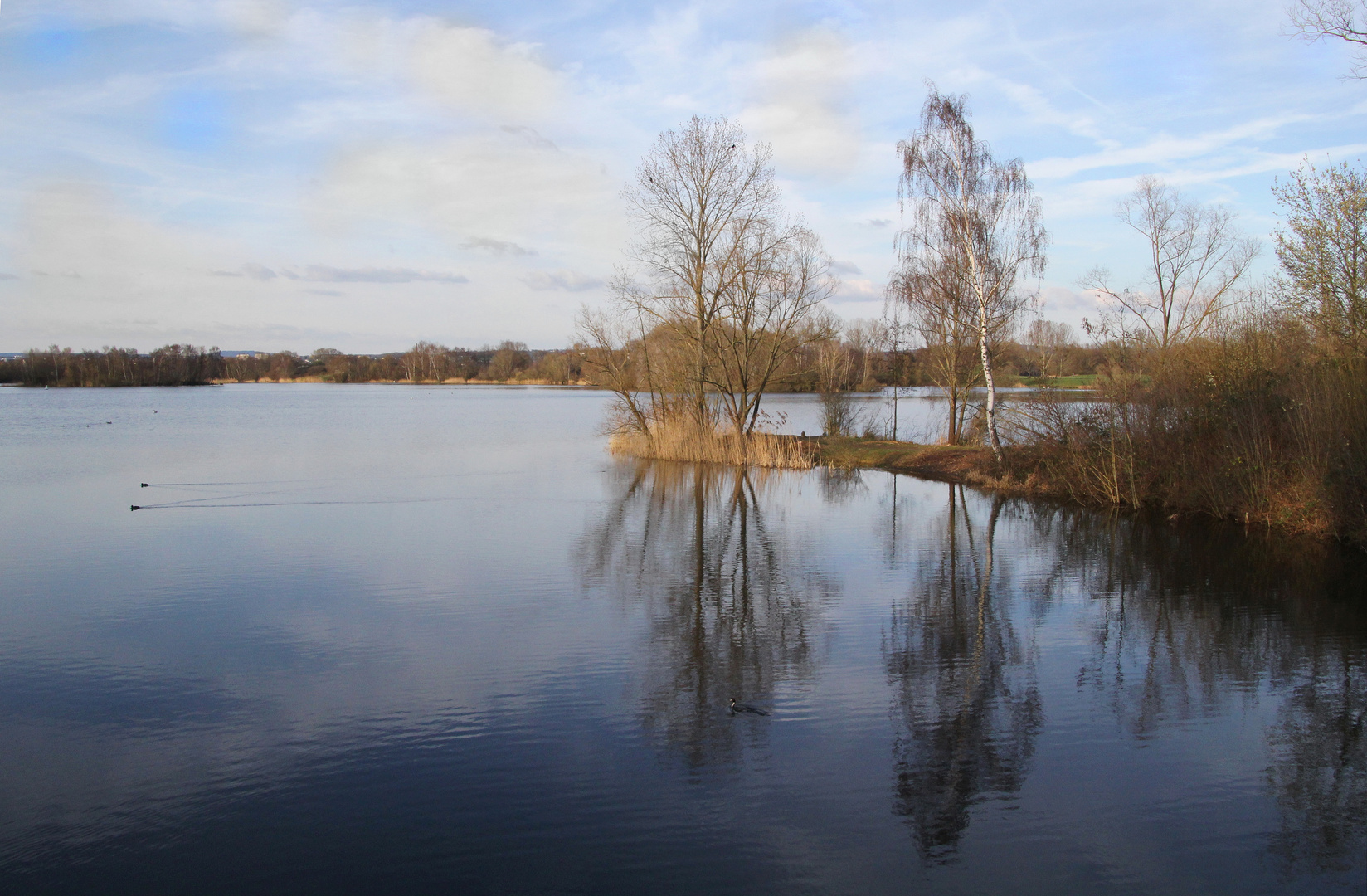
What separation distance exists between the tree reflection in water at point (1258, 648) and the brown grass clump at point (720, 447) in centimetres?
→ 998

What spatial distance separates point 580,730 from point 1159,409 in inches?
527

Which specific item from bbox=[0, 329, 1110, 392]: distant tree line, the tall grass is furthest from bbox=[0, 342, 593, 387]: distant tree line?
the tall grass

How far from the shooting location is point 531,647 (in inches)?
293

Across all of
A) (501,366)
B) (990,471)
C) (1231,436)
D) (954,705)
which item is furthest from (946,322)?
(501,366)

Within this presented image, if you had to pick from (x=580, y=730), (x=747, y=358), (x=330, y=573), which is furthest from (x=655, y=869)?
(x=747, y=358)

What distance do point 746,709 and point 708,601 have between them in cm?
300

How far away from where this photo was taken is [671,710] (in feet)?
20.1

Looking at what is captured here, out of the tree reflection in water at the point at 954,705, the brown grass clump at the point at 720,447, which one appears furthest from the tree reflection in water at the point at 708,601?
the brown grass clump at the point at 720,447

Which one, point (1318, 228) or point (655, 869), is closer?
point (655, 869)

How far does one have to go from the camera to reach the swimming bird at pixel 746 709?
20.0 feet

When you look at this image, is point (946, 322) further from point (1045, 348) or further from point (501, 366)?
point (501, 366)

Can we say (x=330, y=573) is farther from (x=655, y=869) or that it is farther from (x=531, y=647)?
(x=655, y=869)

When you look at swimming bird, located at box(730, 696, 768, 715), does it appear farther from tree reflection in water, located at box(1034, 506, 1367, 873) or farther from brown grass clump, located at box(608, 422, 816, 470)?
brown grass clump, located at box(608, 422, 816, 470)

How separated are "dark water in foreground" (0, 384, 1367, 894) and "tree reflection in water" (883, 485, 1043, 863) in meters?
0.03
